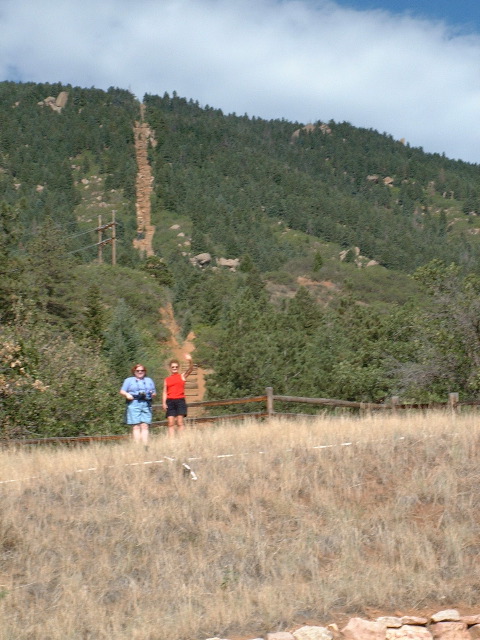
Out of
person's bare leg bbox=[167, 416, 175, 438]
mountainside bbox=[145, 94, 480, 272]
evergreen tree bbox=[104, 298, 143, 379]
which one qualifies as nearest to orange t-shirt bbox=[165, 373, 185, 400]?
Result: person's bare leg bbox=[167, 416, 175, 438]

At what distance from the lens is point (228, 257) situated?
83125mm

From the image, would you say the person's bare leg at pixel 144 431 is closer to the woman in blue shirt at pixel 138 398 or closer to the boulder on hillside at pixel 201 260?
the woman in blue shirt at pixel 138 398

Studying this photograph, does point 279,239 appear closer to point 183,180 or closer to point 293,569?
point 183,180

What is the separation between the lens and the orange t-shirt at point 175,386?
12420mm

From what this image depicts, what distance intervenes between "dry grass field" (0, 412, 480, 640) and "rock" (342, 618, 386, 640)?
0.77ft

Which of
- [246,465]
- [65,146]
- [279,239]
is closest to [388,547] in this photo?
Answer: [246,465]

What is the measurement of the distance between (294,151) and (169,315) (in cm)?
9839

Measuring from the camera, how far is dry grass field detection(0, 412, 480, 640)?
24.1 feet

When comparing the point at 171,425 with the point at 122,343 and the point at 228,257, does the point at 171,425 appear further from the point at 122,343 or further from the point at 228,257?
the point at 228,257

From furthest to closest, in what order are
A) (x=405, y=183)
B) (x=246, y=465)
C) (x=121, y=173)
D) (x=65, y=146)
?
(x=405, y=183), (x=65, y=146), (x=121, y=173), (x=246, y=465)

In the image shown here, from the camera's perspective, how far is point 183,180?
9806cm

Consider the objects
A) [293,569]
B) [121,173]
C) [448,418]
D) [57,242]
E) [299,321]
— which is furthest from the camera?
[121,173]

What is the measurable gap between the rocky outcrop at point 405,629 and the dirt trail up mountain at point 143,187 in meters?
63.1

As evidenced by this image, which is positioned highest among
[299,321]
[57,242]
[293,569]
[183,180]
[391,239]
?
[183,180]
